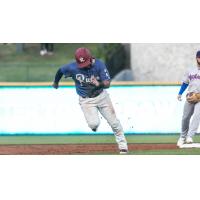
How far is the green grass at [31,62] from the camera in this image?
28.9m

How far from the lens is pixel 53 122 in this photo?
2014 centimetres

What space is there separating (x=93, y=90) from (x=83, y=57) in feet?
2.67

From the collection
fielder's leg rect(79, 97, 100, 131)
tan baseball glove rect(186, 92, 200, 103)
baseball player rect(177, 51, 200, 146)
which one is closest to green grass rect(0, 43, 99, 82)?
baseball player rect(177, 51, 200, 146)

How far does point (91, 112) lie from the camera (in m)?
15.2

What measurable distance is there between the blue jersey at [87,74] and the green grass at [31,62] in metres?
13.5

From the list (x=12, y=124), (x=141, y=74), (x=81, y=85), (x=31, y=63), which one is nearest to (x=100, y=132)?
(x=12, y=124)

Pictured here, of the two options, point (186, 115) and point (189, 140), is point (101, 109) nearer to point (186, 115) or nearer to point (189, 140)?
point (186, 115)

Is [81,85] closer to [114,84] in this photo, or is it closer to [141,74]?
[114,84]

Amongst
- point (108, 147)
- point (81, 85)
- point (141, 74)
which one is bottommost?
point (141, 74)

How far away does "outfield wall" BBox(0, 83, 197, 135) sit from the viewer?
2019 cm

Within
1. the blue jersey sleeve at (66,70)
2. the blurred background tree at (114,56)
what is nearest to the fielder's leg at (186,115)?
the blue jersey sleeve at (66,70)

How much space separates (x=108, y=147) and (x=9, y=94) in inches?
156

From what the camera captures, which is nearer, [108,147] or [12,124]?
[108,147]

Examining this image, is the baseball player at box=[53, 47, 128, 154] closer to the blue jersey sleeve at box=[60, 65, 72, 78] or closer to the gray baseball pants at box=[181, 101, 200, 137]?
the blue jersey sleeve at box=[60, 65, 72, 78]
